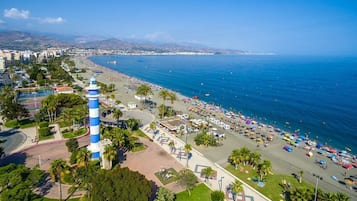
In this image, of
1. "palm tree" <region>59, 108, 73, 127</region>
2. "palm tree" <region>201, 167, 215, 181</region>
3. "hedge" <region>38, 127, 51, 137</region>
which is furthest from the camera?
"palm tree" <region>59, 108, 73, 127</region>

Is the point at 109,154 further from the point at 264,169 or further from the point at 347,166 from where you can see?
the point at 347,166

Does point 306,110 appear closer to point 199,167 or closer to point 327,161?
point 327,161

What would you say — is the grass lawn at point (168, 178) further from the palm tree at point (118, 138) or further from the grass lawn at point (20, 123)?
the grass lawn at point (20, 123)

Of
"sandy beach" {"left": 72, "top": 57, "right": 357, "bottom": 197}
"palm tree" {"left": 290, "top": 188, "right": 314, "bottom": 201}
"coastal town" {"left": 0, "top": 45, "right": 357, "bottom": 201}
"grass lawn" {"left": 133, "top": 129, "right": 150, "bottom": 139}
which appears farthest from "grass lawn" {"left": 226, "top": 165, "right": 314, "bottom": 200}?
"grass lawn" {"left": 133, "top": 129, "right": 150, "bottom": 139}

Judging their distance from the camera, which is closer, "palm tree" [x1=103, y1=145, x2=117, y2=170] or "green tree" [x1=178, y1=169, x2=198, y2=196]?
"green tree" [x1=178, y1=169, x2=198, y2=196]

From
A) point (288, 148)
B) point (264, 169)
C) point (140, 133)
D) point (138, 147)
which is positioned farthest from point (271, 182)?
point (140, 133)

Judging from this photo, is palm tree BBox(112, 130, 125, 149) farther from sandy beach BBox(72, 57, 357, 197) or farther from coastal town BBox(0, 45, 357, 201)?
sandy beach BBox(72, 57, 357, 197)
